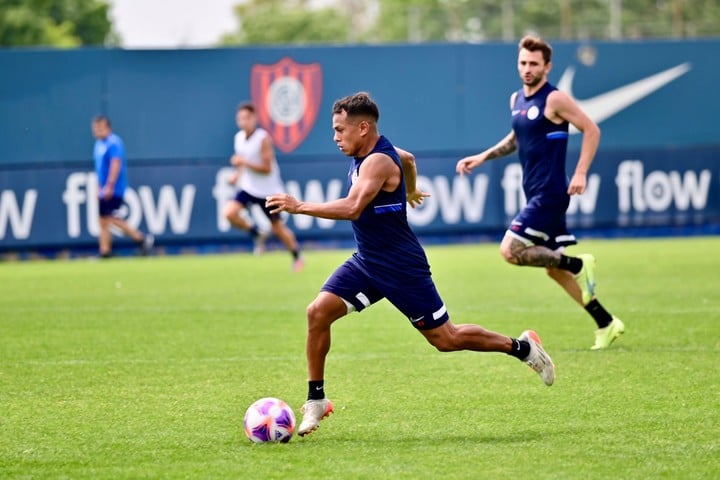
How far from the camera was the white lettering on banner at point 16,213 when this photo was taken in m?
22.9

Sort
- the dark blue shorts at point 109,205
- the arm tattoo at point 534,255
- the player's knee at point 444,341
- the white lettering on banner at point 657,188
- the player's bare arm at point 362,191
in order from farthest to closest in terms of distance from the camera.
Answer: the white lettering on banner at point 657,188 < the dark blue shorts at point 109,205 < the arm tattoo at point 534,255 < the player's knee at point 444,341 < the player's bare arm at point 362,191

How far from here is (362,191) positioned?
7.37 m

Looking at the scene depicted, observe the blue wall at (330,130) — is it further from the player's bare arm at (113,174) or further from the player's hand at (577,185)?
the player's hand at (577,185)

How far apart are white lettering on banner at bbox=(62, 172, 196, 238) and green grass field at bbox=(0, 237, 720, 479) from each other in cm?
657

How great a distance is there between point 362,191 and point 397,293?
670mm

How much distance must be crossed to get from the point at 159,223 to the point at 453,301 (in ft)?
33.1

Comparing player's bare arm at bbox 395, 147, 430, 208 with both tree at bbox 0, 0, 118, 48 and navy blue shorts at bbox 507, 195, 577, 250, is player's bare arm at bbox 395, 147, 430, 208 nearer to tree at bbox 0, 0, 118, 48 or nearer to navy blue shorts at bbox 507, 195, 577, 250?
navy blue shorts at bbox 507, 195, 577, 250

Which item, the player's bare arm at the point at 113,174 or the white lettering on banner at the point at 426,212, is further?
the white lettering on banner at the point at 426,212

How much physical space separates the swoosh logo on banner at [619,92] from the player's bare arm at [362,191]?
18.5 metres

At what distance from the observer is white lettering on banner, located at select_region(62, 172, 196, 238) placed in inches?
911

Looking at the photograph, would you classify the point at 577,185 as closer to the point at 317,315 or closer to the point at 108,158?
the point at 317,315

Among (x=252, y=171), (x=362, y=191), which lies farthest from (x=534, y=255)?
(x=252, y=171)

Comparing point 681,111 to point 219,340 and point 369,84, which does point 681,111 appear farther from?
point 219,340

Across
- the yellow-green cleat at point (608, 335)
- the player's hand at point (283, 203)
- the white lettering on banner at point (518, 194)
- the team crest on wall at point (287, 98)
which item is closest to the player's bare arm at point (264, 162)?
the team crest on wall at point (287, 98)
